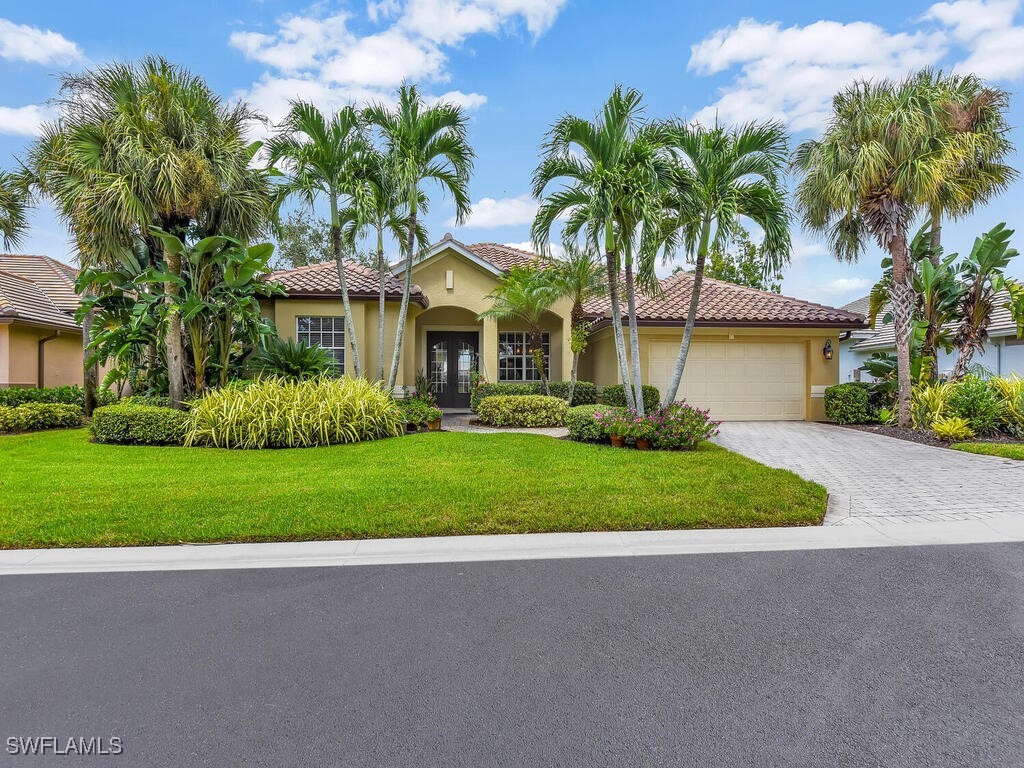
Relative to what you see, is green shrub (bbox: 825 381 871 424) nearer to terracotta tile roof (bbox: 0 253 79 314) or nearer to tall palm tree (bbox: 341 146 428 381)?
tall palm tree (bbox: 341 146 428 381)

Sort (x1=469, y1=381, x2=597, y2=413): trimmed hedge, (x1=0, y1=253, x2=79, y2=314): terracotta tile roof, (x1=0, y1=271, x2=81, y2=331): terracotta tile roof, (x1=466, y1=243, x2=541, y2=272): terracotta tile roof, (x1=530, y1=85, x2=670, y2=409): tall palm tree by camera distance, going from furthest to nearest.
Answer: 1. (x1=466, y1=243, x2=541, y2=272): terracotta tile roof
2. (x1=0, y1=253, x2=79, y2=314): terracotta tile roof
3. (x1=469, y1=381, x2=597, y2=413): trimmed hedge
4. (x1=0, y1=271, x2=81, y2=331): terracotta tile roof
5. (x1=530, y1=85, x2=670, y2=409): tall palm tree

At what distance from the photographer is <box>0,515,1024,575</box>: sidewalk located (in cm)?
450

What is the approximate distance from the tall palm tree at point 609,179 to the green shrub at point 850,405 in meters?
7.57

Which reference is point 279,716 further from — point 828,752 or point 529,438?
point 529,438

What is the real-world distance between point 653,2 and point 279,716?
43.0 feet

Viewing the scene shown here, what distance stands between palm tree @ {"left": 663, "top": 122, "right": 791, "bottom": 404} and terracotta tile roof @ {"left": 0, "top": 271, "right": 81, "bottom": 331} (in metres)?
16.8

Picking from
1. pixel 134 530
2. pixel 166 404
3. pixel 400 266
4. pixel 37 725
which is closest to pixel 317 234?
pixel 400 266

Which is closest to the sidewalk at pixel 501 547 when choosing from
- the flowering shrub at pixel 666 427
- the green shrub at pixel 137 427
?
the flowering shrub at pixel 666 427

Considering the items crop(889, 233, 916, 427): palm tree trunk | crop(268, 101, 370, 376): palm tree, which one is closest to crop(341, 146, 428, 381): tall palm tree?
crop(268, 101, 370, 376): palm tree

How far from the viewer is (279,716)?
2484 millimetres

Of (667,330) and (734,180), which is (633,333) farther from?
(667,330)

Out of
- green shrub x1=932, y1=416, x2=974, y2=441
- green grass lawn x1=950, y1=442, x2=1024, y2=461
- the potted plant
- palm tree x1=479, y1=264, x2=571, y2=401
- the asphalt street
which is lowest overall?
the asphalt street

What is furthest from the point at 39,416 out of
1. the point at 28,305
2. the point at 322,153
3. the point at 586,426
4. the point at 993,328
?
the point at 993,328

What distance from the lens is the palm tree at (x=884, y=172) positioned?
1182 cm
